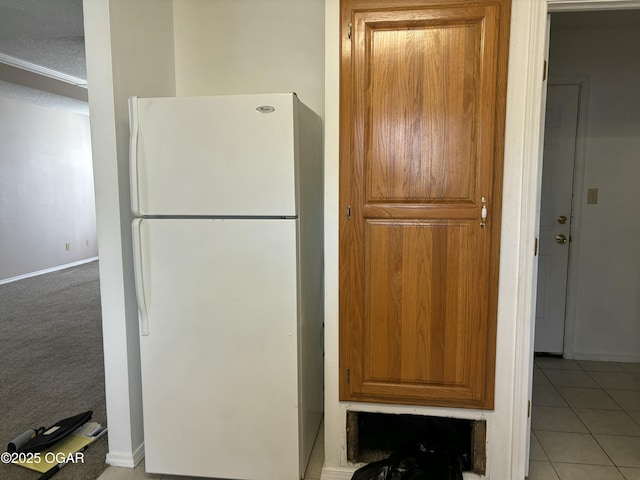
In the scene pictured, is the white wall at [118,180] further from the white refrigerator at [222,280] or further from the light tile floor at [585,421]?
the light tile floor at [585,421]

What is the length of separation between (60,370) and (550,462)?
314 cm

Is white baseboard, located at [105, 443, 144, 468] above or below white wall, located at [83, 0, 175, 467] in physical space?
below

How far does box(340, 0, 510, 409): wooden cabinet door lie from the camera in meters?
1.69

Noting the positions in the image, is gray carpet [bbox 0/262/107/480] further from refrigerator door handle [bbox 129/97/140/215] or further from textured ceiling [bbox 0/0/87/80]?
textured ceiling [bbox 0/0/87/80]

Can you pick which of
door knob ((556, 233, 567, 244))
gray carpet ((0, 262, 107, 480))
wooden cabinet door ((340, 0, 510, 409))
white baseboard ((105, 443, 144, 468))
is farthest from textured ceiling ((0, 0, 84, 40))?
door knob ((556, 233, 567, 244))

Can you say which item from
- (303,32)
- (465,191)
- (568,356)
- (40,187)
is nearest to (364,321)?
(465,191)

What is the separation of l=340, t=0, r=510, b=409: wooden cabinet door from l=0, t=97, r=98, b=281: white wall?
19.0ft

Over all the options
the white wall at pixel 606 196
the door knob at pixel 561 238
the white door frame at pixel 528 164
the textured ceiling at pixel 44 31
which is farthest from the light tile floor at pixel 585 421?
the textured ceiling at pixel 44 31

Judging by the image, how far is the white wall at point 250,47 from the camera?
2.38 metres

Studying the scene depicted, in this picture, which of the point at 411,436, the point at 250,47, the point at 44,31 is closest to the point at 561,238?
the point at 411,436

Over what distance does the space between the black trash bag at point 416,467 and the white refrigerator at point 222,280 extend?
0.33m

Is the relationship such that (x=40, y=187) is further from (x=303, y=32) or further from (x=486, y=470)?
(x=486, y=470)

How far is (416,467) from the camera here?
1.80 m

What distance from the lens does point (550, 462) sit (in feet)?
6.99
